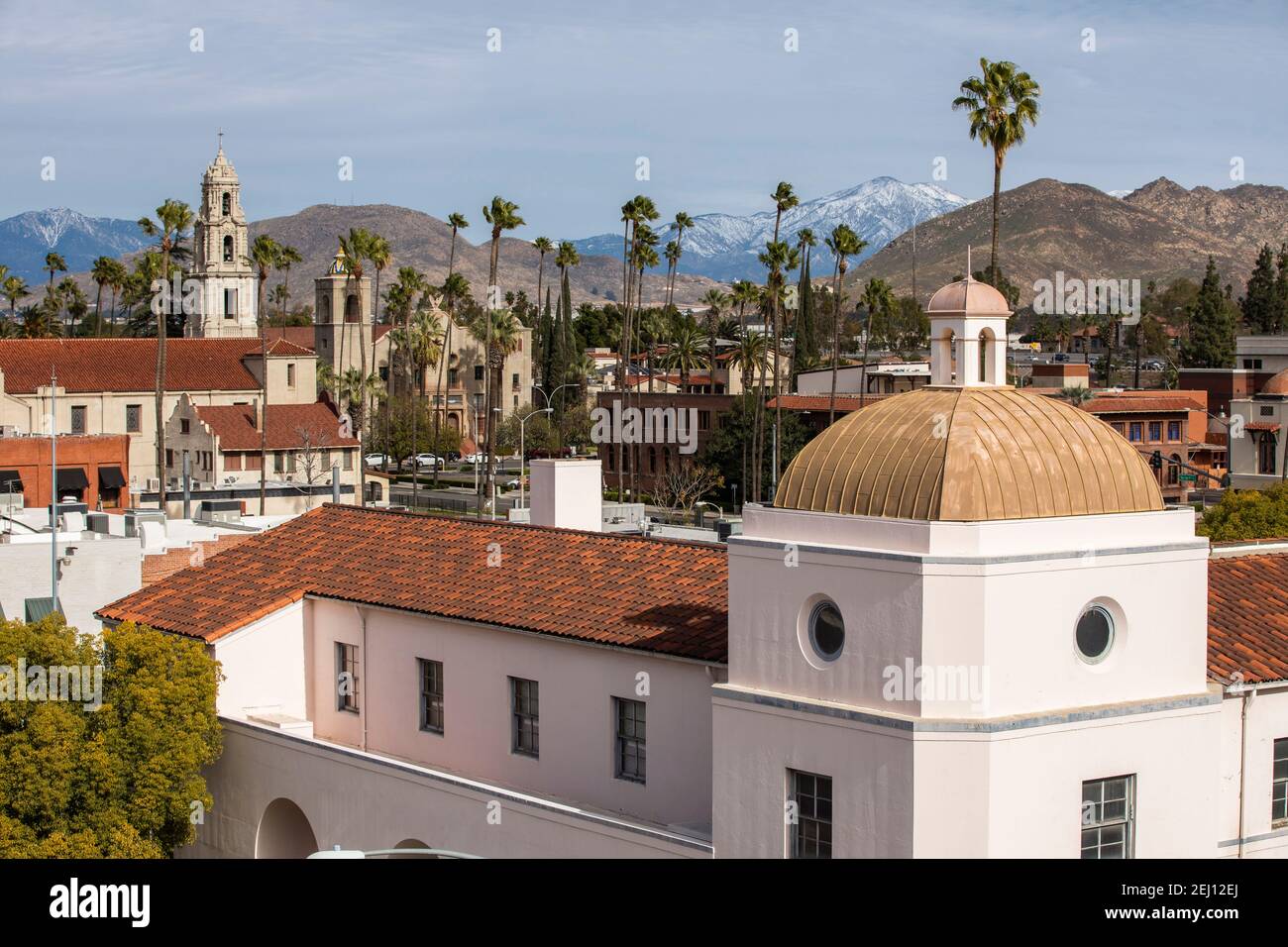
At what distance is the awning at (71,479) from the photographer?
76.4m

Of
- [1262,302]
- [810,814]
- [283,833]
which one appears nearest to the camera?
[810,814]

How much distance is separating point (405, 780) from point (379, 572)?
5.92 meters

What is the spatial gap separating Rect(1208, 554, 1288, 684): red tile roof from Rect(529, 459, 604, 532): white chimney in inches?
486

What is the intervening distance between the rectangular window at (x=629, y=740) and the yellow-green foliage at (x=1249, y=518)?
28084mm

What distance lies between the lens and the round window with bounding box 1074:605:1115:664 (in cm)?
2075

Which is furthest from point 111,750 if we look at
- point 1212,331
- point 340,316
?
point 1212,331

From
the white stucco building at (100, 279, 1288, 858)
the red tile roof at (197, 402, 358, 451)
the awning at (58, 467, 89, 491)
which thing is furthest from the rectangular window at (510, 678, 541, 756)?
the red tile roof at (197, 402, 358, 451)

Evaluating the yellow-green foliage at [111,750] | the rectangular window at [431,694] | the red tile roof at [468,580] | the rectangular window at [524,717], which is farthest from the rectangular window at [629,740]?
the yellow-green foliage at [111,750]

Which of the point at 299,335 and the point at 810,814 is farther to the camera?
the point at 299,335

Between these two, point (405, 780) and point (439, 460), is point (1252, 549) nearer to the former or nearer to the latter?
point (405, 780)

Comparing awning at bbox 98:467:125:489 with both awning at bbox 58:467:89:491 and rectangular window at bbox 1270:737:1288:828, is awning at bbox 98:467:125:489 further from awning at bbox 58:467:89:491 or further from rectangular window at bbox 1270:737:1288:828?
rectangular window at bbox 1270:737:1288:828

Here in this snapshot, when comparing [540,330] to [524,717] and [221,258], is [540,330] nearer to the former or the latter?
[221,258]

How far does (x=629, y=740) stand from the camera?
26.4m

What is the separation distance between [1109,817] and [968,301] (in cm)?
648
